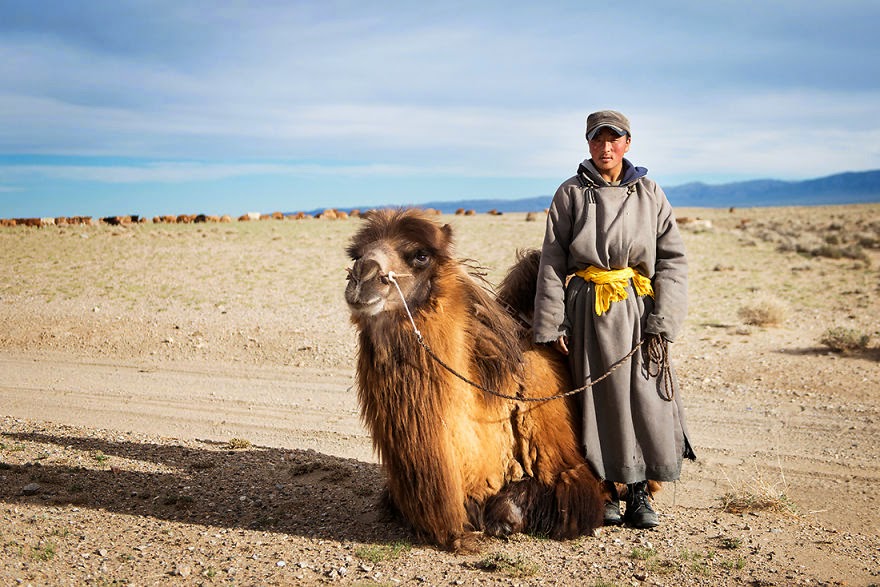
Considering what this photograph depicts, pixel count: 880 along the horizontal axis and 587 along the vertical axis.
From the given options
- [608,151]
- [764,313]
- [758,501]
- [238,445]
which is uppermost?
[608,151]

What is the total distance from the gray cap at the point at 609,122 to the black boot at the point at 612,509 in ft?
8.35

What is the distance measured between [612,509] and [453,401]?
166 cm

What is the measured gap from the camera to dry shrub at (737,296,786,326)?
1531 cm

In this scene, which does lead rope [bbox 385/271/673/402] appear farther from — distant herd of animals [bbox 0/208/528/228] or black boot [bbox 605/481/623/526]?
distant herd of animals [bbox 0/208/528/228]

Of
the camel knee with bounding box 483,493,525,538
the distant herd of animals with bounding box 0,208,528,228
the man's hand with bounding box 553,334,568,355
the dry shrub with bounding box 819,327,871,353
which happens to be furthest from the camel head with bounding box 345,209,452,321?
the distant herd of animals with bounding box 0,208,528,228

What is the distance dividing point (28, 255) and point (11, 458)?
2086cm

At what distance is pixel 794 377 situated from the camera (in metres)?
11.2

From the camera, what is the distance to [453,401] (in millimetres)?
4871

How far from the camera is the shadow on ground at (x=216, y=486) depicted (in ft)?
19.0

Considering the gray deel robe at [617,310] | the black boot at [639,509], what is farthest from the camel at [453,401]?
the black boot at [639,509]

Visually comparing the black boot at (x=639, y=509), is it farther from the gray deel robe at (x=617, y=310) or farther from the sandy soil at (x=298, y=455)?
the gray deel robe at (x=617, y=310)

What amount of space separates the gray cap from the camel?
1.30 m

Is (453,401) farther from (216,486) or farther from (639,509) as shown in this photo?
(216,486)

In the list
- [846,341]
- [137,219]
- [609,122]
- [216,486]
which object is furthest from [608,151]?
[137,219]
